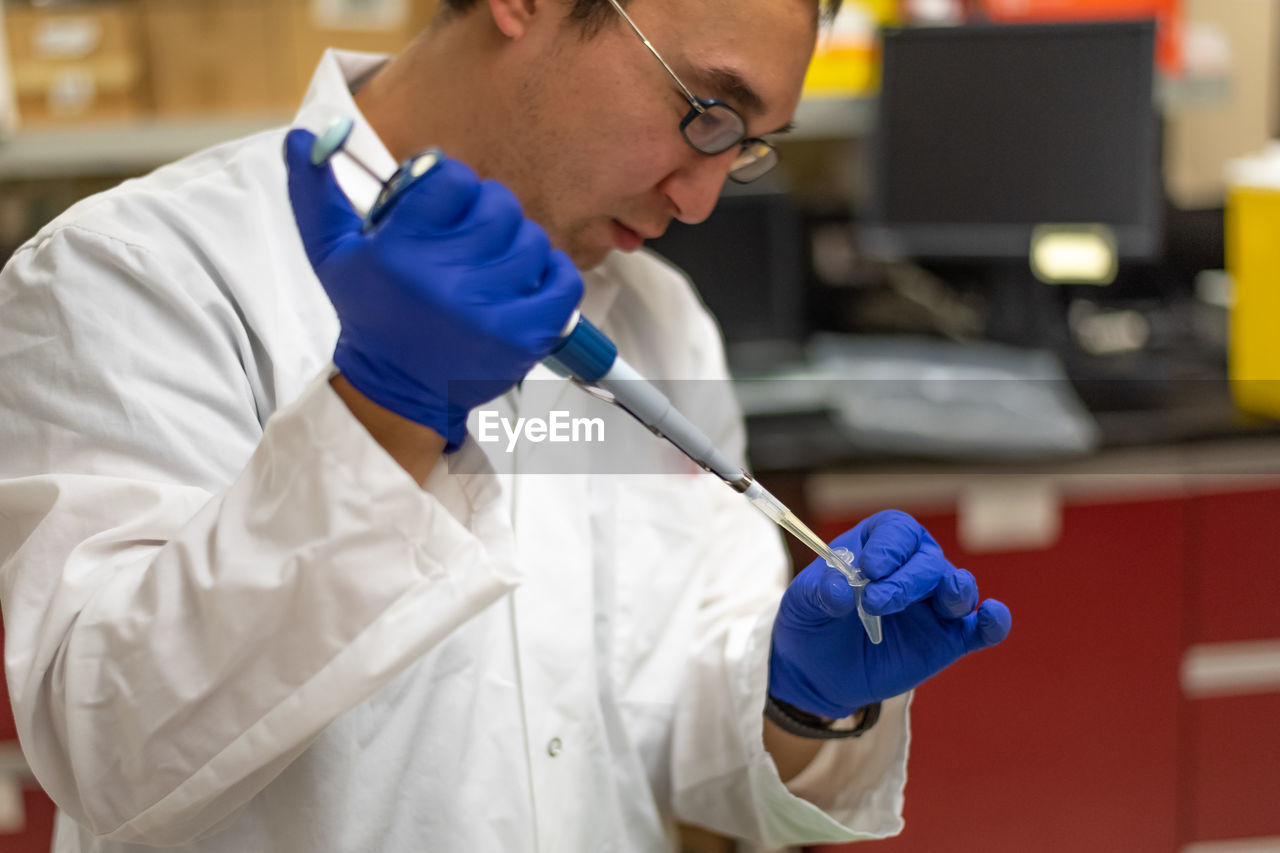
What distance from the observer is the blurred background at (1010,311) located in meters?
1.59

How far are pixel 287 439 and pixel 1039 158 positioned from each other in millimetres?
2082

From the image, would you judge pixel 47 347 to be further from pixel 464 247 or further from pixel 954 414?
pixel 954 414

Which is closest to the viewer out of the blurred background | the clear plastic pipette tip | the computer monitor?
the clear plastic pipette tip

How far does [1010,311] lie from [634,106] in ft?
5.41

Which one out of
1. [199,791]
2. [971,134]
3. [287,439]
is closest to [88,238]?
[287,439]

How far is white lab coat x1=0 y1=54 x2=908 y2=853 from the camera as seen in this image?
26.7 inches

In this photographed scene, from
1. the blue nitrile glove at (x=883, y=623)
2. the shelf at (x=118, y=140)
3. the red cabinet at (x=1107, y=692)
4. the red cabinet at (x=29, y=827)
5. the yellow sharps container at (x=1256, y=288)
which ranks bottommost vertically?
the red cabinet at (x=29, y=827)

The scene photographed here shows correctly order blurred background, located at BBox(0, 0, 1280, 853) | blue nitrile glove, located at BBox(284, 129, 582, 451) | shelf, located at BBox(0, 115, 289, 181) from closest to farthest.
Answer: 1. blue nitrile glove, located at BBox(284, 129, 582, 451)
2. blurred background, located at BBox(0, 0, 1280, 853)
3. shelf, located at BBox(0, 115, 289, 181)

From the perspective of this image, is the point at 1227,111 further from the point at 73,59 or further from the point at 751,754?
the point at 73,59

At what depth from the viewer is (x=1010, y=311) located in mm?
2461
